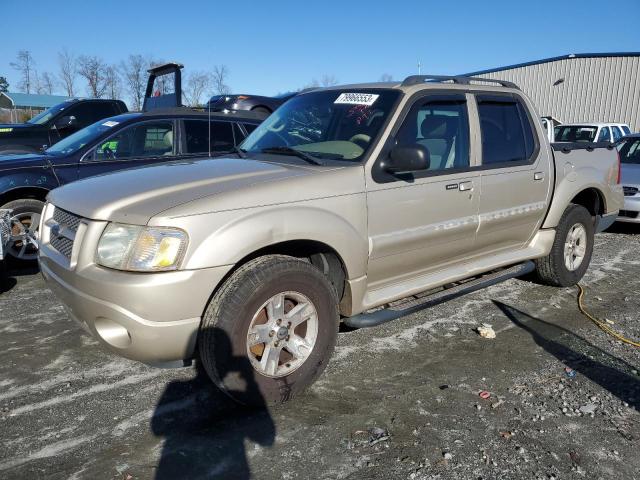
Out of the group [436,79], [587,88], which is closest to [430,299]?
[436,79]

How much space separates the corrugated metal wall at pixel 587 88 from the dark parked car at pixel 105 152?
74.2ft

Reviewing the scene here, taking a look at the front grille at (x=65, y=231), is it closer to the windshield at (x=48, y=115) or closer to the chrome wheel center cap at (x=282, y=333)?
the chrome wheel center cap at (x=282, y=333)

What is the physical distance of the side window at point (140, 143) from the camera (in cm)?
603

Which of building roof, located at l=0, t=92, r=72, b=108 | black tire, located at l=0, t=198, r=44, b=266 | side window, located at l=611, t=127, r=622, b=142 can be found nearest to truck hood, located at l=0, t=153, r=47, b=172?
black tire, located at l=0, t=198, r=44, b=266

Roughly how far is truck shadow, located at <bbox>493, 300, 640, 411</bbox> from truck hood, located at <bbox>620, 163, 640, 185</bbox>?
196 inches

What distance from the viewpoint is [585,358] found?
12.2 ft

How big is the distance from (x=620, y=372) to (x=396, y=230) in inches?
70.6

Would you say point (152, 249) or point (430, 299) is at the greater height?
point (152, 249)

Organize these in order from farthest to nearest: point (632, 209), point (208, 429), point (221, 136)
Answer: point (632, 209) < point (221, 136) < point (208, 429)

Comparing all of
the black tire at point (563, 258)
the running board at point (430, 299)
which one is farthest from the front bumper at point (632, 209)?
the running board at point (430, 299)

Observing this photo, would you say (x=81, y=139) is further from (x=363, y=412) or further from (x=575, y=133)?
(x=575, y=133)

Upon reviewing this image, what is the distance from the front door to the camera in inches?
134

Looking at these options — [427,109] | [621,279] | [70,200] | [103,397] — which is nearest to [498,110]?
[427,109]

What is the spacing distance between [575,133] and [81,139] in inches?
544
